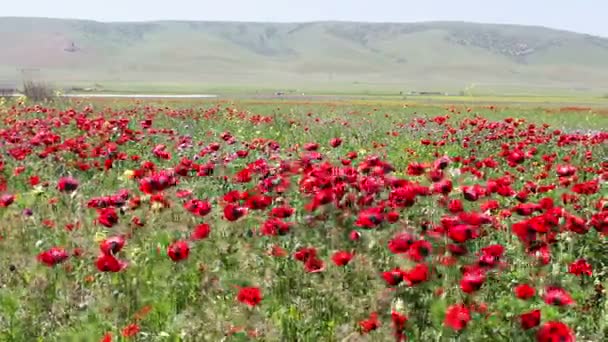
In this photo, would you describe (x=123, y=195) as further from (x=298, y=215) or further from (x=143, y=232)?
(x=298, y=215)

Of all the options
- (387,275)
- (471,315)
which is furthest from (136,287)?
(471,315)

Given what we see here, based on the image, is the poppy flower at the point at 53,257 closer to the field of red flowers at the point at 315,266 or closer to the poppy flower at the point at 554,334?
the field of red flowers at the point at 315,266

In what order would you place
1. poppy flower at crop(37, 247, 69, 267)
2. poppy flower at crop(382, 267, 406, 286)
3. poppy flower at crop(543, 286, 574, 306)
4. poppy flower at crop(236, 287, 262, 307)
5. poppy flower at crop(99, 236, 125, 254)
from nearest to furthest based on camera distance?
poppy flower at crop(543, 286, 574, 306)
poppy flower at crop(236, 287, 262, 307)
poppy flower at crop(382, 267, 406, 286)
poppy flower at crop(99, 236, 125, 254)
poppy flower at crop(37, 247, 69, 267)

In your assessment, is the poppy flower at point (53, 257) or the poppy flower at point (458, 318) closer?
the poppy flower at point (458, 318)

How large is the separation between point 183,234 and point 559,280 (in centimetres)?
281

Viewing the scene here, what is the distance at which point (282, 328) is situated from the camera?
12.8ft

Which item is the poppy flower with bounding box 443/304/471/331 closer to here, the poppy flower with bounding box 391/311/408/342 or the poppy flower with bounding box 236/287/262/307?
the poppy flower with bounding box 391/311/408/342

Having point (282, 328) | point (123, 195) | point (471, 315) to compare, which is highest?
point (123, 195)

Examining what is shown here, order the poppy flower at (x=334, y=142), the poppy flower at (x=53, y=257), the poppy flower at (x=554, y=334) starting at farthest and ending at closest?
1. the poppy flower at (x=334, y=142)
2. the poppy flower at (x=53, y=257)
3. the poppy flower at (x=554, y=334)

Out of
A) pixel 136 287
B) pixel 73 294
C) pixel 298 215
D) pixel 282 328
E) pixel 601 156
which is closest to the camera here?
pixel 282 328

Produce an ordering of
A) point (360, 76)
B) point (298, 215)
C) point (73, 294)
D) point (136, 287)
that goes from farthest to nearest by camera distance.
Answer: point (360, 76), point (298, 215), point (73, 294), point (136, 287)

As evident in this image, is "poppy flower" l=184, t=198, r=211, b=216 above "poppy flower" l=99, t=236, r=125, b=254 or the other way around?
above

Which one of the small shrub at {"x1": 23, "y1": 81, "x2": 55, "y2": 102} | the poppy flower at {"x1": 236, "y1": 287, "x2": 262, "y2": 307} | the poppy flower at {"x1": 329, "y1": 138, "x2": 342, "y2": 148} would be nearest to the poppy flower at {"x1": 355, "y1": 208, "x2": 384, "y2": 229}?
the poppy flower at {"x1": 236, "y1": 287, "x2": 262, "y2": 307}

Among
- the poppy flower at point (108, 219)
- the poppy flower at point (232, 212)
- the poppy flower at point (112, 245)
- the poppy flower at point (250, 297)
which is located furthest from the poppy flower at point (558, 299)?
the poppy flower at point (108, 219)
